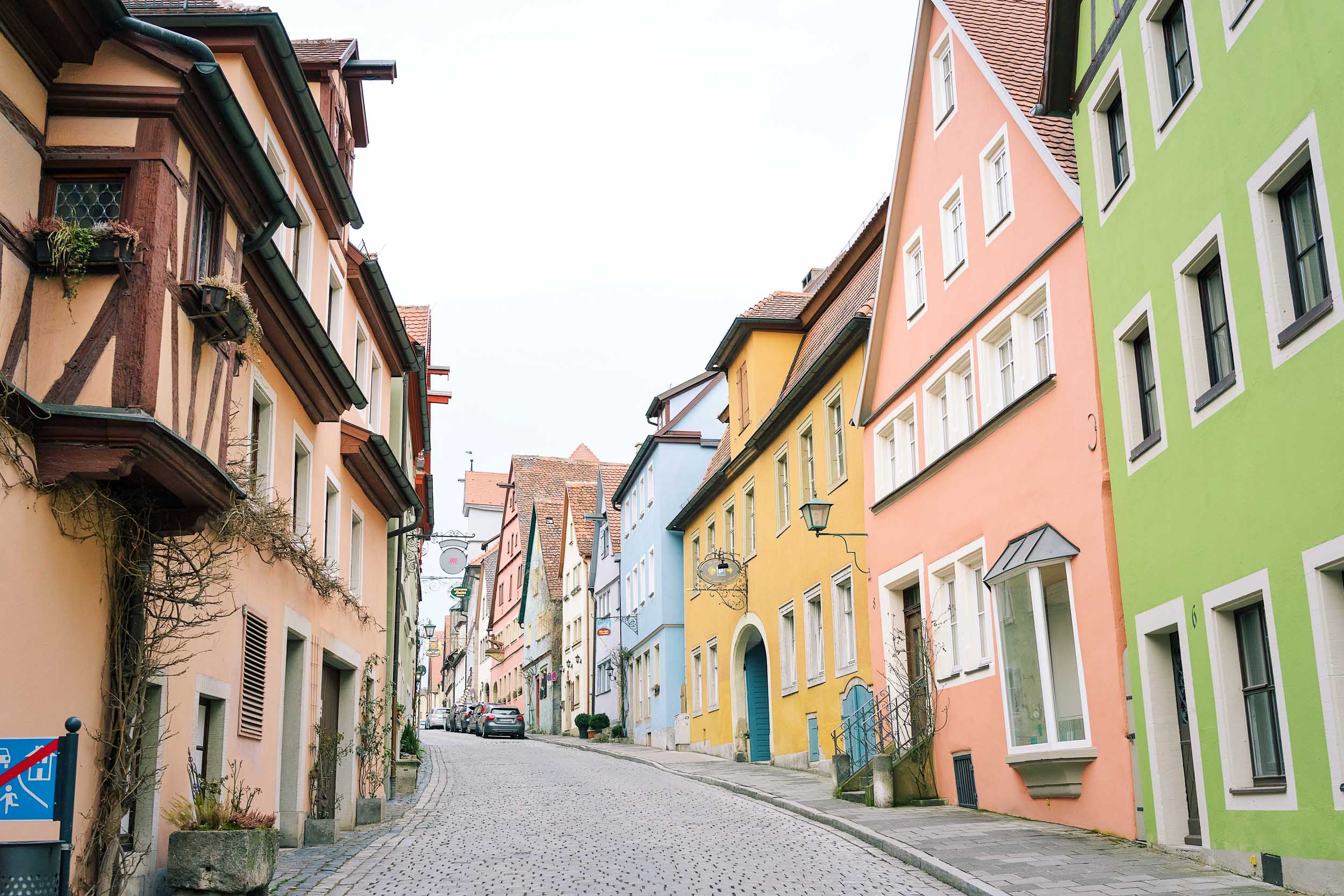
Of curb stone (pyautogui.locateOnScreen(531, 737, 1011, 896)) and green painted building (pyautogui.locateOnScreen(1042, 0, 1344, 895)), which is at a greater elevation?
green painted building (pyautogui.locateOnScreen(1042, 0, 1344, 895))

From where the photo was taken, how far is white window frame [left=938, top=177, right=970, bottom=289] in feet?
57.7

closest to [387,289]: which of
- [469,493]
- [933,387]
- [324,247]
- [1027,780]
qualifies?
[324,247]

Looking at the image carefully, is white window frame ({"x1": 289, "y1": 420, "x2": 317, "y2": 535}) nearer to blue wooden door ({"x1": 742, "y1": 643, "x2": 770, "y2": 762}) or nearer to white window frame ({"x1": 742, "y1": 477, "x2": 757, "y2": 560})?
white window frame ({"x1": 742, "y1": 477, "x2": 757, "y2": 560})

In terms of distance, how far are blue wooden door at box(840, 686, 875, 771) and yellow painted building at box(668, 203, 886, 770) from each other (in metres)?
0.11

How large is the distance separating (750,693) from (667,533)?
8504 millimetres

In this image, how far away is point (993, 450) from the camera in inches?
647

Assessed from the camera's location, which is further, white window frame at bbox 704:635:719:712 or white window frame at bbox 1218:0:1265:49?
white window frame at bbox 704:635:719:712

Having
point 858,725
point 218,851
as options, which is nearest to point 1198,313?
point 218,851

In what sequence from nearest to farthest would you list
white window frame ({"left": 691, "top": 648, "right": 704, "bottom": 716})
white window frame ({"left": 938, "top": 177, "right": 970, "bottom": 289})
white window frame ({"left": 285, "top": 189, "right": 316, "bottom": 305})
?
1. white window frame ({"left": 285, "top": 189, "right": 316, "bottom": 305})
2. white window frame ({"left": 938, "top": 177, "right": 970, "bottom": 289})
3. white window frame ({"left": 691, "top": 648, "right": 704, "bottom": 716})

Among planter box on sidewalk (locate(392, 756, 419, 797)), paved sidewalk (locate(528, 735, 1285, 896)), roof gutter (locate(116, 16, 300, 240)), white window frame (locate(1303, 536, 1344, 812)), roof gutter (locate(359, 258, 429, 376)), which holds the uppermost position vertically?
Result: roof gutter (locate(359, 258, 429, 376))

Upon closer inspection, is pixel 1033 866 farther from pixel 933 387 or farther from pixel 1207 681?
pixel 933 387

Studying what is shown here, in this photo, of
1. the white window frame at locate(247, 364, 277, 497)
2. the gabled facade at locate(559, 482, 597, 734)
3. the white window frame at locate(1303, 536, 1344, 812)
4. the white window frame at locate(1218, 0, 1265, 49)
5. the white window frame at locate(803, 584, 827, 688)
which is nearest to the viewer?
the white window frame at locate(1303, 536, 1344, 812)

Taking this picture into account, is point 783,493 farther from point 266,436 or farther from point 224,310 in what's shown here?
point 224,310

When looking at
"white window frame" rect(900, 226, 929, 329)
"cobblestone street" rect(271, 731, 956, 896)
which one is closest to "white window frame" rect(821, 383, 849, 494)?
"white window frame" rect(900, 226, 929, 329)
